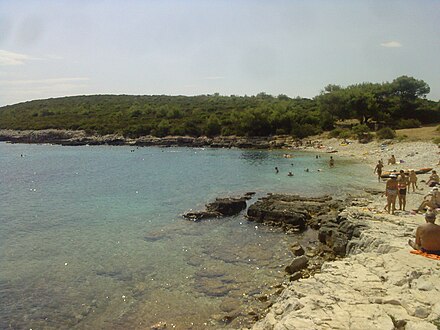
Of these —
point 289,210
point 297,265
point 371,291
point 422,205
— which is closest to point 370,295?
point 371,291

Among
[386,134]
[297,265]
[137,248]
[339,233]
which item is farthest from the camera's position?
[386,134]

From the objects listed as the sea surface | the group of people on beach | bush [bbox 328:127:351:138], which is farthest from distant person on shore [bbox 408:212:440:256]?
bush [bbox 328:127:351:138]

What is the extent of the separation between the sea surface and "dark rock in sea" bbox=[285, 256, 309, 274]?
440 mm

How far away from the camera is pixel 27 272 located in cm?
1622

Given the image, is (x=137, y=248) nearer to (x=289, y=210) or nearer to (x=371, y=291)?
(x=289, y=210)

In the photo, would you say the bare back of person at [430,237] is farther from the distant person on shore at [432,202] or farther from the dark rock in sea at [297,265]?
the distant person on shore at [432,202]

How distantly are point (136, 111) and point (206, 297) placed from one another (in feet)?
283

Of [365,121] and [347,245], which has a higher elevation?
[365,121]

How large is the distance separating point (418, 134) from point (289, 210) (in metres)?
38.6

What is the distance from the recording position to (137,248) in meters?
18.6

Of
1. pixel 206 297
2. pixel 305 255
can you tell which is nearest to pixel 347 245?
pixel 305 255

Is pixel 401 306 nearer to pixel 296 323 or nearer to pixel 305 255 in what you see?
pixel 296 323

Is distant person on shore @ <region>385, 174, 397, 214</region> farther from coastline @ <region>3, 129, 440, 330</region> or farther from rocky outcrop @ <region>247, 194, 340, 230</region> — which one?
rocky outcrop @ <region>247, 194, 340, 230</region>

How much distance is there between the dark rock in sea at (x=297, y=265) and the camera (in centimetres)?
1508
